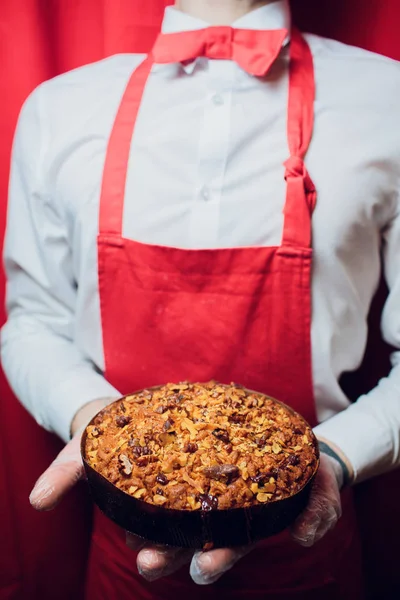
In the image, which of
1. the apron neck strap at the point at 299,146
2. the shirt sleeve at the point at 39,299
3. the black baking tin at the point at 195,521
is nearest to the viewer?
the black baking tin at the point at 195,521

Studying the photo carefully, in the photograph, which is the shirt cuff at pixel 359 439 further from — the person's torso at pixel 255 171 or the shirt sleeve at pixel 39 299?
the shirt sleeve at pixel 39 299

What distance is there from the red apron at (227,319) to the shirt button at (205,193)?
103 mm

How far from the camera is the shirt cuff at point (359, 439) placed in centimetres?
96

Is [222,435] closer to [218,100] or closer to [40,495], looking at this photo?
[40,495]

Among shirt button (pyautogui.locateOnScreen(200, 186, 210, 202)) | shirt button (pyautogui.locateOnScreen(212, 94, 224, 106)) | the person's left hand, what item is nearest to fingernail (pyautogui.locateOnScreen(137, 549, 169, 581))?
the person's left hand

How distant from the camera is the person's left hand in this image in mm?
698

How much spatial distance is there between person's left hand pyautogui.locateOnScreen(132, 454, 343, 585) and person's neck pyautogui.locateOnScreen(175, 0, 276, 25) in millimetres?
780

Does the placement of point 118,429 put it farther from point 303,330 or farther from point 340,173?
point 340,173

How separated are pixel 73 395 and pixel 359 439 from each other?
51 cm

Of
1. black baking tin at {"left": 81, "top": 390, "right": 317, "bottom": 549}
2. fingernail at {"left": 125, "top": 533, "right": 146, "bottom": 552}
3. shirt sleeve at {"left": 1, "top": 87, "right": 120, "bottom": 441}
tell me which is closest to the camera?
black baking tin at {"left": 81, "top": 390, "right": 317, "bottom": 549}

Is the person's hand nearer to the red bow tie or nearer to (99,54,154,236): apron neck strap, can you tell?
(99,54,154,236): apron neck strap

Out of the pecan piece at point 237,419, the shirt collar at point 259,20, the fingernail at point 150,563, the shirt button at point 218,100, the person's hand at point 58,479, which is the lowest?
the fingernail at point 150,563

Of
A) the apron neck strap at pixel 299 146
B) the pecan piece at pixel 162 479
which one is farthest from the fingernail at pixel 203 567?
the apron neck strap at pixel 299 146

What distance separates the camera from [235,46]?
98 centimetres
